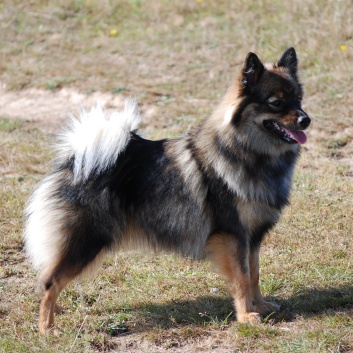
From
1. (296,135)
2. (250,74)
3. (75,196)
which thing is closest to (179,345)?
(75,196)

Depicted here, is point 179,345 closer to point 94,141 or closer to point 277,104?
point 94,141

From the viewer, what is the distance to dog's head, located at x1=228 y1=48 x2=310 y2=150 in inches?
156

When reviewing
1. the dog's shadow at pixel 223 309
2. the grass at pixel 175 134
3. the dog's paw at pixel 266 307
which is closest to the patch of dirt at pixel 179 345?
the grass at pixel 175 134

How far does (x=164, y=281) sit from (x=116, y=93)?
479cm

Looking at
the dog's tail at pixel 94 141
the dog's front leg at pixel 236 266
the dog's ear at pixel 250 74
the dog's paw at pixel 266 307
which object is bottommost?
the dog's paw at pixel 266 307

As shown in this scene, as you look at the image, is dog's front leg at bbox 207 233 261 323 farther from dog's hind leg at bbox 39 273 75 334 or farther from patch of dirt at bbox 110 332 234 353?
dog's hind leg at bbox 39 273 75 334

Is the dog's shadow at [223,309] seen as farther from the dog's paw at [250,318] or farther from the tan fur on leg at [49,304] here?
the tan fur on leg at [49,304]

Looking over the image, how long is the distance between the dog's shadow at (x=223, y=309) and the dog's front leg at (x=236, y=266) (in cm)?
13

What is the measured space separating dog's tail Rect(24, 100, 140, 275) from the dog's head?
2.62 ft

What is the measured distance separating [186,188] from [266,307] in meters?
0.98

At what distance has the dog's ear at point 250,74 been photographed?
3.96 metres

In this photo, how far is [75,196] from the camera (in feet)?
13.3

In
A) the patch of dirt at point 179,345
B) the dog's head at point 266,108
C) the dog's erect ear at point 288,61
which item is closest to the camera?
the patch of dirt at point 179,345

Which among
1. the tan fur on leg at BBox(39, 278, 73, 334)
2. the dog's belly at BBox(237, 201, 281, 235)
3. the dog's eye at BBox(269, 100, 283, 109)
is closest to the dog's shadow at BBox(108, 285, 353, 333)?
the tan fur on leg at BBox(39, 278, 73, 334)
